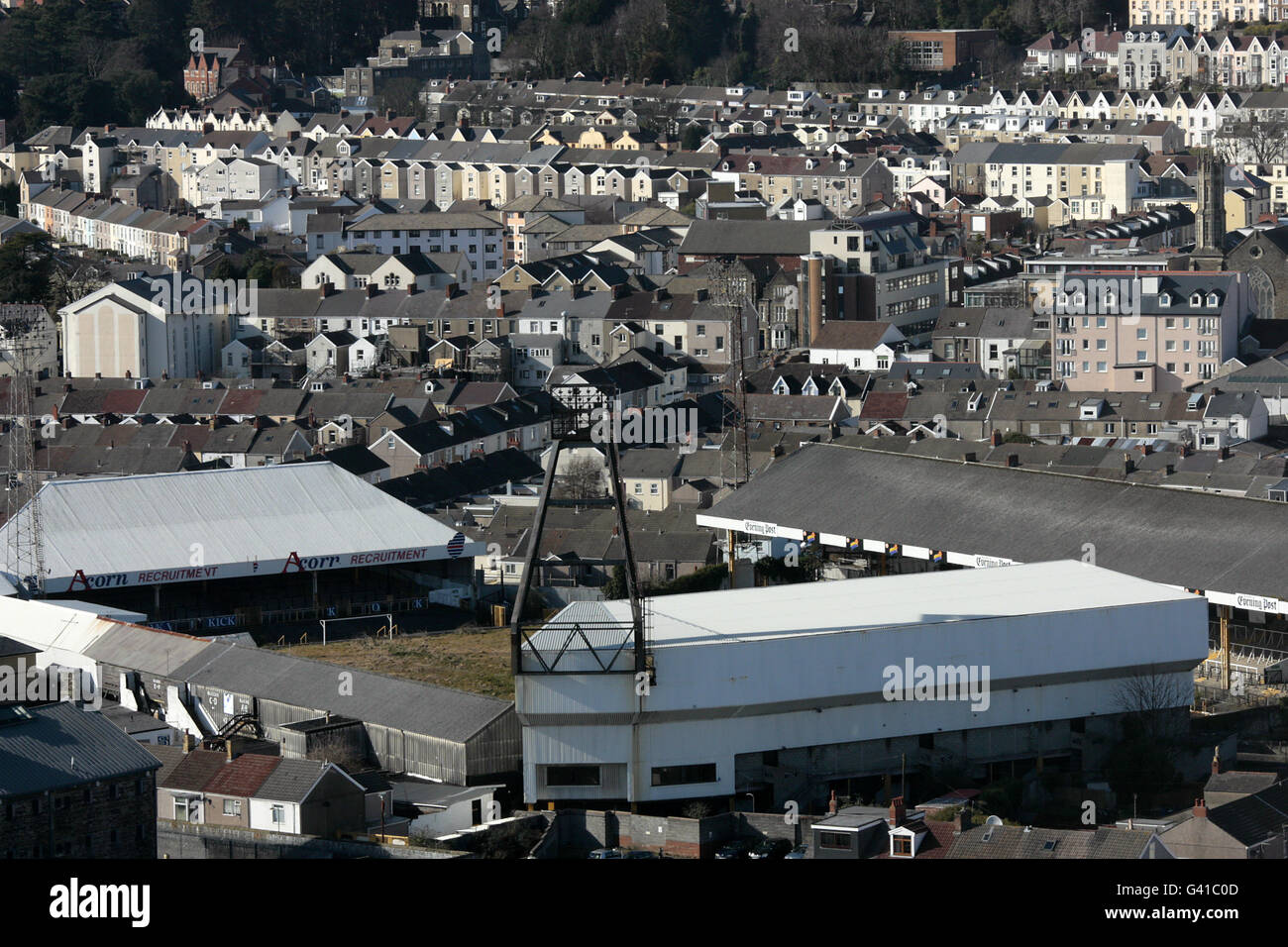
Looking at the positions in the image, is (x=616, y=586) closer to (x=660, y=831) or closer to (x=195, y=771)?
(x=195, y=771)

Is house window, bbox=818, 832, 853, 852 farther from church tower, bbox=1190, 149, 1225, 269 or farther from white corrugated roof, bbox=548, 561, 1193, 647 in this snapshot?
church tower, bbox=1190, 149, 1225, 269

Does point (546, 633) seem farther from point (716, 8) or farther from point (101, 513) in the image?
point (716, 8)

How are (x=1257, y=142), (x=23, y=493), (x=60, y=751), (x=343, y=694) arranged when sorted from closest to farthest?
(x=60, y=751) → (x=343, y=694) → (x=23, y=493) → (x=1257, y=142)

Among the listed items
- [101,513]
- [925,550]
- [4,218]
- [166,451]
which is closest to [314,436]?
[166,451]

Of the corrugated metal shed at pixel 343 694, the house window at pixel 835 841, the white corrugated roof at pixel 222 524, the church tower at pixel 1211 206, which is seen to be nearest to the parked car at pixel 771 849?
the house window at pixel 835 841

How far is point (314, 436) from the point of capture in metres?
32.9

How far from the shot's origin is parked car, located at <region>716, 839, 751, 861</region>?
45.1 feet

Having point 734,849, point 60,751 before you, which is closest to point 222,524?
point 60,751

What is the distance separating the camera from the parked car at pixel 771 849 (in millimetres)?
13656

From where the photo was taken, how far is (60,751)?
1291 cm

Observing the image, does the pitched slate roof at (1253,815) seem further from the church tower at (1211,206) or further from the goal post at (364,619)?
the church tower at (1211,206)

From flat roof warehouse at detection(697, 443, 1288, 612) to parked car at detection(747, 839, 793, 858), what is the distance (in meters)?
5.67

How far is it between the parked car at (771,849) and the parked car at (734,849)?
54mm

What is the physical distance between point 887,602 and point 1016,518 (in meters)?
4.66
